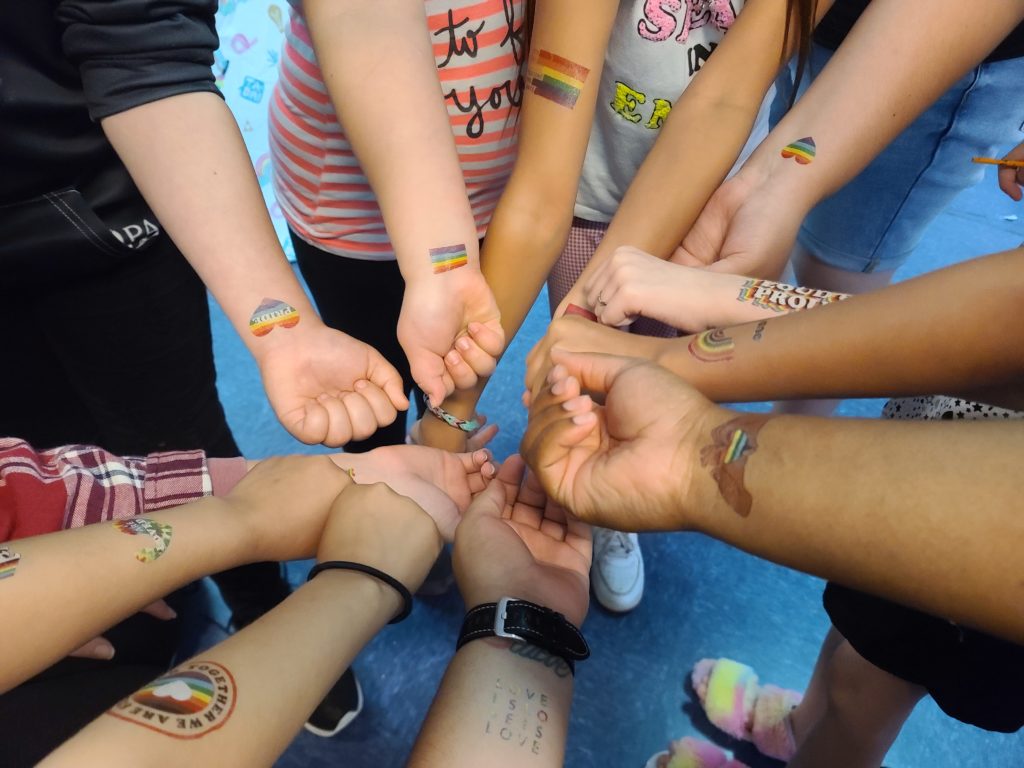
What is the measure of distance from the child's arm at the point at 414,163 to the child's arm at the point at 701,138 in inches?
8.2

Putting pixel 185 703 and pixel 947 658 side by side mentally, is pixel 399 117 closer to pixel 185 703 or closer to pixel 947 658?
pixel 185 703

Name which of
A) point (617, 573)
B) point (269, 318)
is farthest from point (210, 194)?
point (617, 573)

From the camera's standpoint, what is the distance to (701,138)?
3.09 ft

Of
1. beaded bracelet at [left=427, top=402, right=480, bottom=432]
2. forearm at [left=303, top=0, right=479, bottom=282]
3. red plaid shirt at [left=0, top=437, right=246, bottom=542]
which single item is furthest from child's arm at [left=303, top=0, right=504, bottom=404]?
red plaid shirt at [left=0, top=437, right=246, bottom=542]

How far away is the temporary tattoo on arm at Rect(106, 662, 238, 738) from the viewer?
483 mm

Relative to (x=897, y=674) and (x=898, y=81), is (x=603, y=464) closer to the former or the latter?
(x=897, y=674)

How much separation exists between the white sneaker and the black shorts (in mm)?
573

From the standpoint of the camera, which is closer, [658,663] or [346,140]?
[346,140]

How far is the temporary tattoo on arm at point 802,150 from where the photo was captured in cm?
92

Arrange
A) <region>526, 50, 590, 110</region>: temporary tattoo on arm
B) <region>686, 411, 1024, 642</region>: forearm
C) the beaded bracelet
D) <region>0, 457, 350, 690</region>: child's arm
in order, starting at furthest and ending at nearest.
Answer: the beaded bracelet
<region>526, 50, 590, 110</region>: temporary tattoo on arm
<region>0, 457, 350, 690</region>: child's arm
<region>686, 411, 1024, 642</region>: forearm

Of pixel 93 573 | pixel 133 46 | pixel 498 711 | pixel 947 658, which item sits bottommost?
pixel 947 658

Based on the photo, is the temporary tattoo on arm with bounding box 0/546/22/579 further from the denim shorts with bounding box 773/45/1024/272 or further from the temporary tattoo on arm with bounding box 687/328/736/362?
the denim shorts with bounding box 773/45/1024/272

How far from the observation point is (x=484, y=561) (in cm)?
76

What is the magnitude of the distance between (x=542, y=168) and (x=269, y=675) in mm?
724
